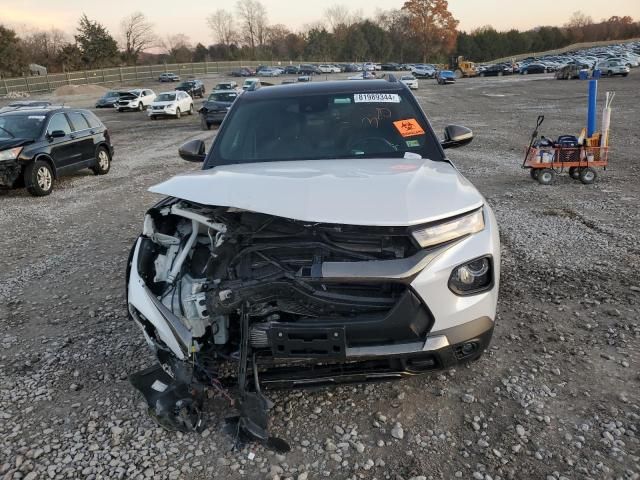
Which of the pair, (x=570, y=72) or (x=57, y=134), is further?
(x=570, y=72)

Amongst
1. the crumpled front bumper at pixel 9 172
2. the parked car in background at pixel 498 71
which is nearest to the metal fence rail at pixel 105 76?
the parked car in background at pixel 498 71

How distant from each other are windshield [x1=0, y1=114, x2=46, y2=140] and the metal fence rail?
169 feet

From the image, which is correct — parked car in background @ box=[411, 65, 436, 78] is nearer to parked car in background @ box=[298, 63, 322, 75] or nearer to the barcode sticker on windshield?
parked car in background @ box=[298, 63, 322, 75]

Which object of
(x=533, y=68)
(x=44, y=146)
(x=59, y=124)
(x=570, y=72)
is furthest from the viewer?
(x=533, y=68)

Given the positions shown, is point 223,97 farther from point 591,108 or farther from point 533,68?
point 533,68

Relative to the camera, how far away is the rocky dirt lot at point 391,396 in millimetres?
2590

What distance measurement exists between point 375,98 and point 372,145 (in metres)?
0.59

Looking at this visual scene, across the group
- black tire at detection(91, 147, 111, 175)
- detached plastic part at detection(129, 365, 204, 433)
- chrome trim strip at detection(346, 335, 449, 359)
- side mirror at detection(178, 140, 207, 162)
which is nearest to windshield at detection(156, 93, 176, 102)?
black tire at detection(91, 147, 111, 175)

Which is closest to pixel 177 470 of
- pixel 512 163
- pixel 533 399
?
pixel 533 399

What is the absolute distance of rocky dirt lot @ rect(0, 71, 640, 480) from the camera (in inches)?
102

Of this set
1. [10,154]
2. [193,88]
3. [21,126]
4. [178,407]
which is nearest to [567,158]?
[178,407]

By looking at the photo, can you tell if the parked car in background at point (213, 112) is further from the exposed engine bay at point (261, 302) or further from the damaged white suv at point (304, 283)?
the exposed engine bay at point (261, 302)

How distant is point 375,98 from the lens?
4.41 metres

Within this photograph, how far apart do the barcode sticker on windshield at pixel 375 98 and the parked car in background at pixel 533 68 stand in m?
64.5
